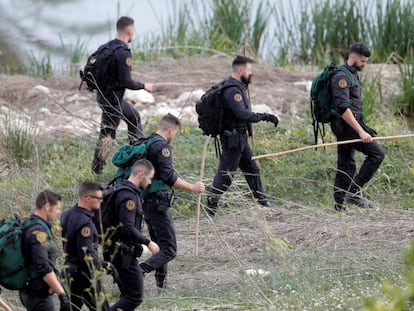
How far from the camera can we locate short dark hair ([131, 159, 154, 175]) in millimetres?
8836

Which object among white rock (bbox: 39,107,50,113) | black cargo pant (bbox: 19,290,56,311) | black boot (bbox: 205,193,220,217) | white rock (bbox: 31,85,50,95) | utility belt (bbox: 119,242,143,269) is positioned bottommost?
black boot (bbox: 205,193,220,217)

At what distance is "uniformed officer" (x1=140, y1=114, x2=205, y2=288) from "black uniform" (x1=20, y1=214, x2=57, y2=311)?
6.07 feet

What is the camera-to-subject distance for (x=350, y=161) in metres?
11.8

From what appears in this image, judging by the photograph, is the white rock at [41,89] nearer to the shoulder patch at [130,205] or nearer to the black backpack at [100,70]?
the black backpack at [100,70]

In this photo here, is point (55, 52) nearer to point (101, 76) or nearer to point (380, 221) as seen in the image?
point (101, 76)

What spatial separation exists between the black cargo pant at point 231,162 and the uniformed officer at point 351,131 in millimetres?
772

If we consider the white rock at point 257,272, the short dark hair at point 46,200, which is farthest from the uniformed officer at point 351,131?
the short dark hair at point 46,200

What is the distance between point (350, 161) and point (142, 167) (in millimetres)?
3406

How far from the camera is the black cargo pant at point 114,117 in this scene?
474 inches

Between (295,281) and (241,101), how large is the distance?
2.65 meters

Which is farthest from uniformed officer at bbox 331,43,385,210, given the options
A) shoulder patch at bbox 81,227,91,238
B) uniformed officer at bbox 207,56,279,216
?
shoulder patch at bbox 81,227,91,238

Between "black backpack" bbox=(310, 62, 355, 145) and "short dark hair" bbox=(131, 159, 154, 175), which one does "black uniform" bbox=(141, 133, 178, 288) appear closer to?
"short dark hair" bbox=(131, 159, 154, 175)

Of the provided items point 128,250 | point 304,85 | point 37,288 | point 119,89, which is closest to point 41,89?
point 304,85

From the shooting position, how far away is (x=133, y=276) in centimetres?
872
